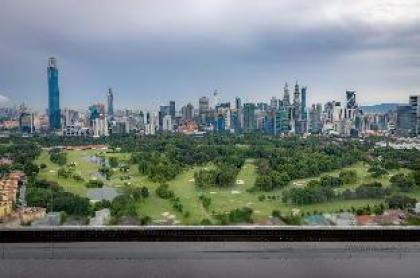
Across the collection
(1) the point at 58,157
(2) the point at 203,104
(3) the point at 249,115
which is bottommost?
(1) the point at 58,157

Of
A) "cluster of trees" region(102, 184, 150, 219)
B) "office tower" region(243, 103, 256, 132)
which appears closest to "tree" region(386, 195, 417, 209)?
"cluster of trees" region(102, 184, 150, 219)

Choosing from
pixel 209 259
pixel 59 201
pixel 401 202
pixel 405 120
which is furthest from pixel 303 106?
pixel 209 259

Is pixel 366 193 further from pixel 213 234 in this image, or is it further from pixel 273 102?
pixel 273 102

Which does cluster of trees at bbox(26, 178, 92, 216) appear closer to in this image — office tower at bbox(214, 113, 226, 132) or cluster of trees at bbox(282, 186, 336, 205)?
cluster of trees at bbox(282, 186, 336, 205)

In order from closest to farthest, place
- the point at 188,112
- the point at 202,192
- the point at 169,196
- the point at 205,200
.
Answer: the point at 205,200 < the point at 169,196 < the point at 202,192 < the point at 188,112

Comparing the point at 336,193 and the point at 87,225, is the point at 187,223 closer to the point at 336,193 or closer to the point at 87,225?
the point at 87,225

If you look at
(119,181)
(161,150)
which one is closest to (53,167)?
(119,181)
